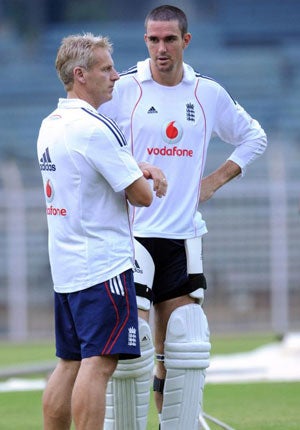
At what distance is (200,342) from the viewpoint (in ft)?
17.9

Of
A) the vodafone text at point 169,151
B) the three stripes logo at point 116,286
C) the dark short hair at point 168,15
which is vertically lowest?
the three stripes logo at point 116,286

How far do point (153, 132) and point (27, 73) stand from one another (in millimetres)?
16648

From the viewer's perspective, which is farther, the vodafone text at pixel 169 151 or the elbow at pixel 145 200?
the vodafone text at pixel 169 151

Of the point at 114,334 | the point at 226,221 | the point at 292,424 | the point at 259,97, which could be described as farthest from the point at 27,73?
the point at 114,334

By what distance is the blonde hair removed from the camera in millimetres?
4766

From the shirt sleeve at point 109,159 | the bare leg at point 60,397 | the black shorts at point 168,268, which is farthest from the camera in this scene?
the black shorts at point 168,268

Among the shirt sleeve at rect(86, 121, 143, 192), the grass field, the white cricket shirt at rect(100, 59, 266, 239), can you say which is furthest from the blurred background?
the shirt sleeve at rect(86, 121, 143, 192)

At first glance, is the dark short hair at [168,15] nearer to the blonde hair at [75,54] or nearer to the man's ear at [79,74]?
the blonde hair at [75,54]

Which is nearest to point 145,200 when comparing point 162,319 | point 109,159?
point 109,159

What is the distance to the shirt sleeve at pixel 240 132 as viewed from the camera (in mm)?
5766

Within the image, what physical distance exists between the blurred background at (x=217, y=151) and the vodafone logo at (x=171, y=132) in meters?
8.28

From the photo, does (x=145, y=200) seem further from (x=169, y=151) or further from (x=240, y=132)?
(x=240, y=132)

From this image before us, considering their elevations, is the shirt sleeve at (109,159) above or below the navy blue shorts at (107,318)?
above

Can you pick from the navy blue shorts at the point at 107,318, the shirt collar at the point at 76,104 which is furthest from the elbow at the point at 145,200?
the shirt collar at the point at 76,104
